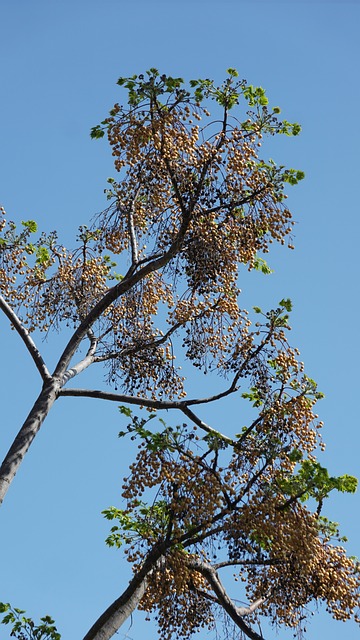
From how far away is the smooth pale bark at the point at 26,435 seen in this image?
11375 mm

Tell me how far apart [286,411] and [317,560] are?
6.29 feet

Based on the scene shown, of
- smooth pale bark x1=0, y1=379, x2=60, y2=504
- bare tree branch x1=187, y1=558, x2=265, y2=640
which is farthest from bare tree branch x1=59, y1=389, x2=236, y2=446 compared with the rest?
bare tree branch x1=187, y1=558, x2=265, y2=640

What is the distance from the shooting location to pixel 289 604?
11.8 meters

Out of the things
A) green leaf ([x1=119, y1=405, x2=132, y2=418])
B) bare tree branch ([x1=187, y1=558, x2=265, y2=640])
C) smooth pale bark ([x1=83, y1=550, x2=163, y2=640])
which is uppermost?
green leaf ([x1=119, y1=405, x2=132, y2=418])

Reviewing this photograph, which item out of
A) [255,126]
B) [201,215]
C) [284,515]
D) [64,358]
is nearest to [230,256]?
[201,215]

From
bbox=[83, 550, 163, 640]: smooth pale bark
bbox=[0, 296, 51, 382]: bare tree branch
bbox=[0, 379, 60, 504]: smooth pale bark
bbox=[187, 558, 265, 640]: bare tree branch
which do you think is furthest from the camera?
bbox=[0, 296, 51, 382]: bare tree branch

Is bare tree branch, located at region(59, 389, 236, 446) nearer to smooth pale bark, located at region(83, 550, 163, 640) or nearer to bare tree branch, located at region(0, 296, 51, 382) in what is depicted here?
bare tree branch, located at region(0, 296, 51, 382)

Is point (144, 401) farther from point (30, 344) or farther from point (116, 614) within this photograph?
point (116, 614)

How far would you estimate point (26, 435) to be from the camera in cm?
1166

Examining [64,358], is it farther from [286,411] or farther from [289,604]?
[289,604]

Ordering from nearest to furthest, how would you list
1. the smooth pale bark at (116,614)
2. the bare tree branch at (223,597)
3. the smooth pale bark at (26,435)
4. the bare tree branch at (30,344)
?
the smooth pale bark at (116,614)
the smooth pale bark at (26,435)
the bare tree branch at (223,597)
the bare tree branch at (30,344)

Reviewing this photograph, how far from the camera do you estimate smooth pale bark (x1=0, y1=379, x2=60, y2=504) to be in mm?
11375

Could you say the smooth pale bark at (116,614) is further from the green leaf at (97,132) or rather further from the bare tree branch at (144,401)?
the green leaf at (97,132)

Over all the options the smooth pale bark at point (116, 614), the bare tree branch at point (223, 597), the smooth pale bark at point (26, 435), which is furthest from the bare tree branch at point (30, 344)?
the bare tree branch at point (223, 597)
